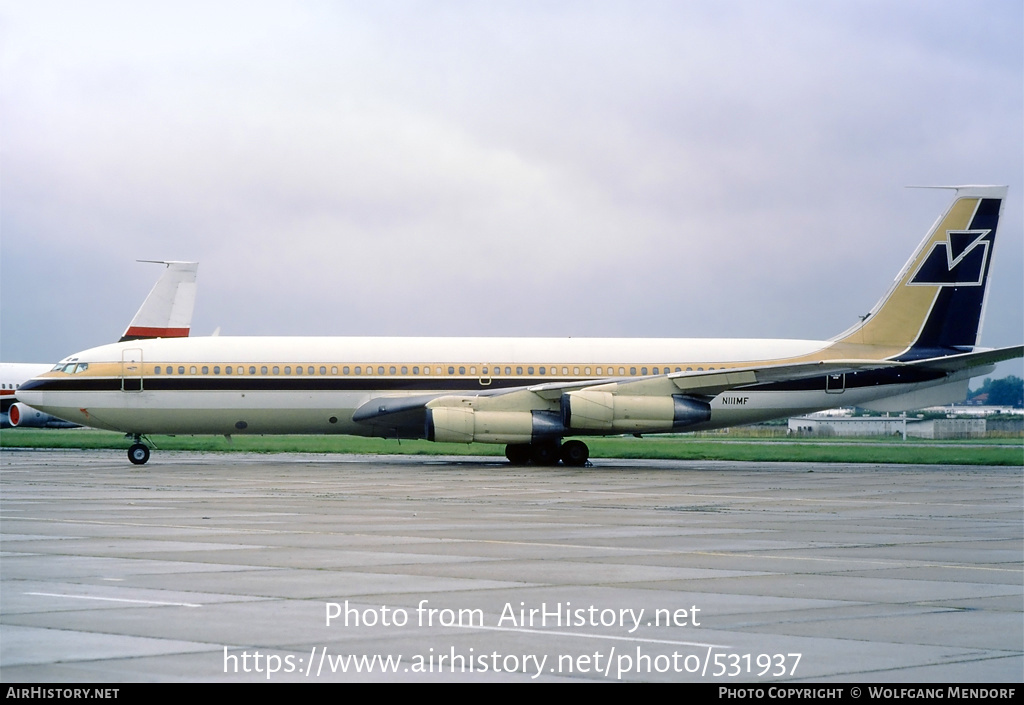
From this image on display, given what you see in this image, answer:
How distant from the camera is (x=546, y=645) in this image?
27.5 feet

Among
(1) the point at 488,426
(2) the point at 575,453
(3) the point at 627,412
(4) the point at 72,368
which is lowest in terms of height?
(2) the point at 575,453

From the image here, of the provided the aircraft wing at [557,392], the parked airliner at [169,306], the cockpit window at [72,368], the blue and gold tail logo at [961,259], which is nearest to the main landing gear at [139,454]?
the cockpit window at [72,368]

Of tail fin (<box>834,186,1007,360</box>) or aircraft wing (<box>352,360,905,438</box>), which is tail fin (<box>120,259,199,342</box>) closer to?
aircraft wing (<box>352,360,905,438</box>)

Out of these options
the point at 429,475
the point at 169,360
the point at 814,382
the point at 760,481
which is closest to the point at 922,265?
the point at 814,382

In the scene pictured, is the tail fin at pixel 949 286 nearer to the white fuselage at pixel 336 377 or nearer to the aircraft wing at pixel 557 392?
the white fuselage at pixel 336 377

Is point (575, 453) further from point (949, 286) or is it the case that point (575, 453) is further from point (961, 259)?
point (961, 259)

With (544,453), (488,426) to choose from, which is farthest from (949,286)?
(488,426)

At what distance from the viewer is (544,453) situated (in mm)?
36938

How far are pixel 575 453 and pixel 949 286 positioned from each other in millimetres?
13135

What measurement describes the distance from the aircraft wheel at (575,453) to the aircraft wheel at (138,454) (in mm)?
12728

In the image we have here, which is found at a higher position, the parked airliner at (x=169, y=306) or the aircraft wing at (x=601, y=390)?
the parked airliner at (x=169, y=306)

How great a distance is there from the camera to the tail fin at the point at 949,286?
38062 mm

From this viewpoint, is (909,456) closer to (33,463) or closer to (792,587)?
(33,463)

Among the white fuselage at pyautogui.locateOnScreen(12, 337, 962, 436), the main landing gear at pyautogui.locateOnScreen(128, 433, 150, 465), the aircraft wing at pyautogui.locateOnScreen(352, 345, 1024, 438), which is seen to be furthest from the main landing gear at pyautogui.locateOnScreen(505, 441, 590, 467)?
the main landing gear at pyautogui.locateOnScreen(128, 433, 150, 465)
